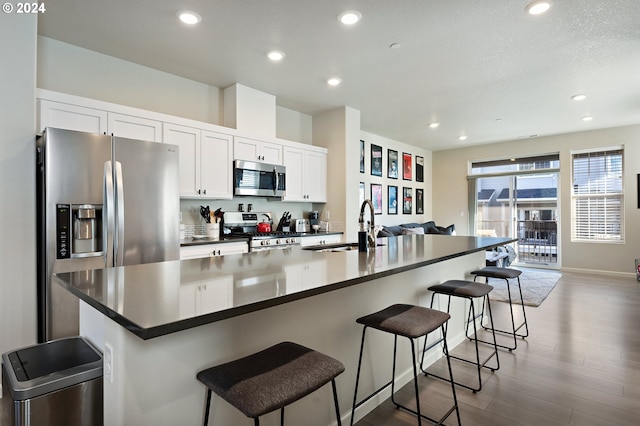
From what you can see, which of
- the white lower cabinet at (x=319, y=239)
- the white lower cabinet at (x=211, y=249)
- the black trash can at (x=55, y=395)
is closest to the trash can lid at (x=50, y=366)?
the black trash can at (x=55, y=395)

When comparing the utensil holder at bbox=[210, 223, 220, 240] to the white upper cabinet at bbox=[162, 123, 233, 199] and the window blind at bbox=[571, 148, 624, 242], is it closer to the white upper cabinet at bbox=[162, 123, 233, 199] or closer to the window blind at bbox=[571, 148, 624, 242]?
the white upper cabinet at bbox=[162, 123, 233, 199]

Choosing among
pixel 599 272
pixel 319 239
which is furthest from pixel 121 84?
pixel 599 272

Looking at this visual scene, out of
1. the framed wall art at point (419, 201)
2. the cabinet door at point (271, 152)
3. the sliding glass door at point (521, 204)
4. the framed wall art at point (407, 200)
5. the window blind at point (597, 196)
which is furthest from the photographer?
the framed wall art at point (419, 201)

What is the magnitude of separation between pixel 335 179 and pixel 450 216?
→ 14.8 ft

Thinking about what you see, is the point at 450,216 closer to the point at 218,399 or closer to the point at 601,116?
the point at 601,116

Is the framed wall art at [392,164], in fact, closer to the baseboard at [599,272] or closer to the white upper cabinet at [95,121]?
the baseboard at [599,272]

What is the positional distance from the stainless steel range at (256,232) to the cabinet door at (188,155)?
72cm

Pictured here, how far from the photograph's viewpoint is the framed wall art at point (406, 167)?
7930mm

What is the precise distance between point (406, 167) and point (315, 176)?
3515 mm

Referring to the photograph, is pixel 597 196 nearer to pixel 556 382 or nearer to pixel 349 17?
pixel 556 382

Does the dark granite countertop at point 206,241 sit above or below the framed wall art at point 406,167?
below

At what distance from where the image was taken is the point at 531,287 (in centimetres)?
550

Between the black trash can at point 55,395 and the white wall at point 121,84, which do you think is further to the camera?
the white wall at point 121,84

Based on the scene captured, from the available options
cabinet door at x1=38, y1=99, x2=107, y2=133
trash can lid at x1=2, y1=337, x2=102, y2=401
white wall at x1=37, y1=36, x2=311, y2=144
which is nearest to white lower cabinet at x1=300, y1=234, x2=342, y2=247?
white wall at x1=37, y1=36, x2=311, y2=144
